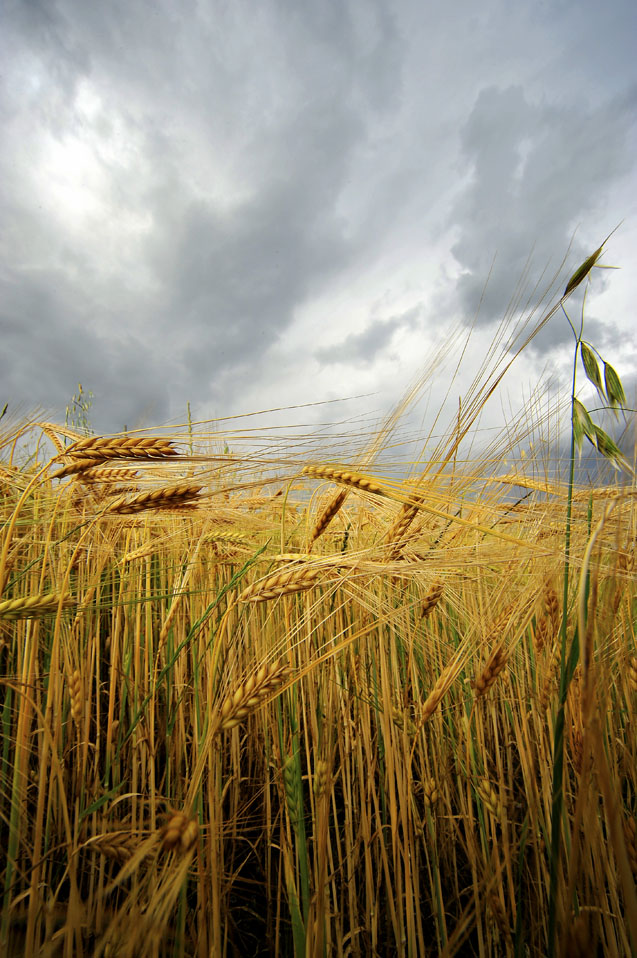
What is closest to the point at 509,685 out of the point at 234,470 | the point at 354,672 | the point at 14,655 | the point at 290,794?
the point at 354,672

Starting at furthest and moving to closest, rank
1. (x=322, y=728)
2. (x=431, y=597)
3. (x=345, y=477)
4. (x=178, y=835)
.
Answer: (x=322, y=728)
(x=431, y=597)
(x=345, y=477)
(x=178, y=835)

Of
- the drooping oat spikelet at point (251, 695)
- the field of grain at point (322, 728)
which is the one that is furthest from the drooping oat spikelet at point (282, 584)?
the drooping oat spikelet at point (251, 695)

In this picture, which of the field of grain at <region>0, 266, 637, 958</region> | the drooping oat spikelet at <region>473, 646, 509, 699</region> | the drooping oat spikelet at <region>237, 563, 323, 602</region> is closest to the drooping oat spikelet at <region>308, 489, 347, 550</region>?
the field of grain at <region>0, 266, 637, 958</region>

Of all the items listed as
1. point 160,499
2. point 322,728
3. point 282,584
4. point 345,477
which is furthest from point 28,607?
point 322,728

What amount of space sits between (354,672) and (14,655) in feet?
5.06

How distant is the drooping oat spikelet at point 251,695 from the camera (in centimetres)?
70

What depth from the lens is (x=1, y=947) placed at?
745 mm

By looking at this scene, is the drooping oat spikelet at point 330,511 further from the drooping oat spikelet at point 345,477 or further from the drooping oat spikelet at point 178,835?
the drooping oat spikelet at point 178,835

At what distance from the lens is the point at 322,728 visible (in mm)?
1377

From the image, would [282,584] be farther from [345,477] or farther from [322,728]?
[322,728]

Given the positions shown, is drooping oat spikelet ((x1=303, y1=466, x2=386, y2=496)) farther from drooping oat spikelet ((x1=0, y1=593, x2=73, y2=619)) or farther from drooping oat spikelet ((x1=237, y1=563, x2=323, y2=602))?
drooping oat spikelet ((x1=0, y1=593, x2=73, y2=619))

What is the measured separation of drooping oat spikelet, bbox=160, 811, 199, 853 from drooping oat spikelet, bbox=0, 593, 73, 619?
497 mm

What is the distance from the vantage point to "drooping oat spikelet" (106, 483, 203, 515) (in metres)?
1.01

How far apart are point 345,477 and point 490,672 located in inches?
20.7
